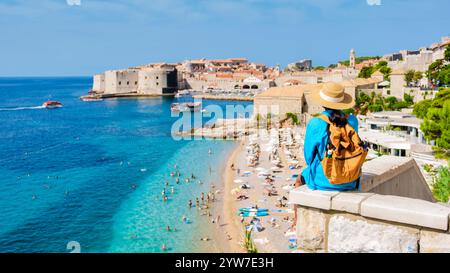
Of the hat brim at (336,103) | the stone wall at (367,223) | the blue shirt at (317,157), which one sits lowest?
the stone wall at (367,223)

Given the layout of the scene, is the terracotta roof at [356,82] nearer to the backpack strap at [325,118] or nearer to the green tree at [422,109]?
the green tree at [422,109]

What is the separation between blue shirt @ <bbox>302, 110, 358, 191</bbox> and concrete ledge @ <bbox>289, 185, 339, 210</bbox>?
0.07 metres

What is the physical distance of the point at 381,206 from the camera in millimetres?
1799

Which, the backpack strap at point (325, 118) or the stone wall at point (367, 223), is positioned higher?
the backpack strap at point (325, 118)

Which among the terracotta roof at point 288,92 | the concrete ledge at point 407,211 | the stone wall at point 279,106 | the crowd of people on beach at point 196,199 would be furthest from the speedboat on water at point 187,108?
the concrete ledge at point 407,211

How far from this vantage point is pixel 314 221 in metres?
1.98

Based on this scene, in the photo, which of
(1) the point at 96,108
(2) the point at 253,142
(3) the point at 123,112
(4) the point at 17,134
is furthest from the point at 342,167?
(1) the point at 96,108

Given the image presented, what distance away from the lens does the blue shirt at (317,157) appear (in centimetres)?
208

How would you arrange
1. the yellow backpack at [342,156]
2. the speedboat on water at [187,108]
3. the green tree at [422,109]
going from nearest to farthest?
the yellow backpack at [342,156], the green tree at [422,109], the speedboat on water at [187,108]

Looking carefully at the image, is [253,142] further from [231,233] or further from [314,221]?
[314,221]

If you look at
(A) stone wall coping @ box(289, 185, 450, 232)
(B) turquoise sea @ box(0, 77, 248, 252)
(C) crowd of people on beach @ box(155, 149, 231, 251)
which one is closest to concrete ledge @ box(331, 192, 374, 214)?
(A) stone wall coping @ box(289, 185, 450, 232)

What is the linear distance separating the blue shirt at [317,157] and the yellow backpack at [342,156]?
25 millimetres

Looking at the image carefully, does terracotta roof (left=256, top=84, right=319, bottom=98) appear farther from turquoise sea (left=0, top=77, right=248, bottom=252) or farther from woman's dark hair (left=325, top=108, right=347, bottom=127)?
woman's dark hair (left=325, top=108, right=347, bottom=127)

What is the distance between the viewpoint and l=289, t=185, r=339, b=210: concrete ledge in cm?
193
